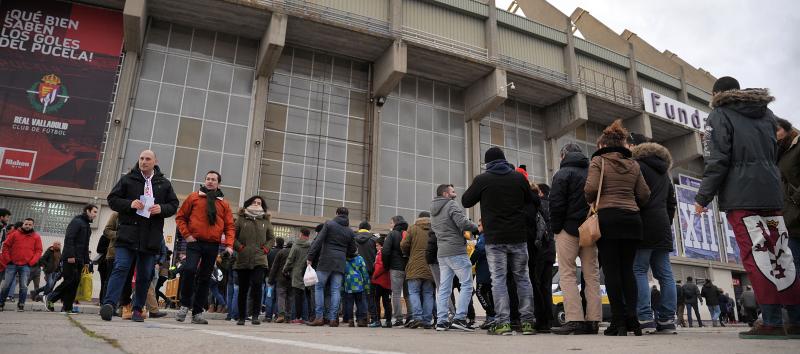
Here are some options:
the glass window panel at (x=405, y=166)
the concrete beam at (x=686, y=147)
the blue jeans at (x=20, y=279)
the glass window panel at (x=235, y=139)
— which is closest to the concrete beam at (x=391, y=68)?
the glass window panel at (x=405, y=166)

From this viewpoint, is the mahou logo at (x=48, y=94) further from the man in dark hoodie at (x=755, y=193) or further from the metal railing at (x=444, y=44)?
the man in dark hoodie at (x=755, y=193)

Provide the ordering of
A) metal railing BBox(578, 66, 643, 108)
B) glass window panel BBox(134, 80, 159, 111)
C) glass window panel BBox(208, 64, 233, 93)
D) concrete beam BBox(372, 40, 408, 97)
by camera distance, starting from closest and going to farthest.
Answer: glass window panel BBox(134, 80, 159, 111) < glass window panel BBox(208, 64, 233, 93) < concrete beam BBox(372, 40, 408, 97) < metal railing BBox(578, 66, 643, 108)

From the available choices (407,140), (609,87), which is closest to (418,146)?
(407,140)

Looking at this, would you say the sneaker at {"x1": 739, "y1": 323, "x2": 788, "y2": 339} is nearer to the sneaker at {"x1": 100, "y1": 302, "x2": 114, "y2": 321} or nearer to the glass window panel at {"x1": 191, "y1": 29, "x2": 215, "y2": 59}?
the sneaker at {"x1": 100, "y1": 302, "x2": 114, "y2": 321}

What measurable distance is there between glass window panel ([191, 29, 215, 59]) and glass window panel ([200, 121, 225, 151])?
8.47 feet

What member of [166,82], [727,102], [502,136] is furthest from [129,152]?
[727,102]

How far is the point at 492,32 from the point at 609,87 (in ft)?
22.7

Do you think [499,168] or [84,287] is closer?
[499,168]

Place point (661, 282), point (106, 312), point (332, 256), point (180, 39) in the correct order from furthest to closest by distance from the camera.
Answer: point (180, 39)
point (332, 256)
point (661, 282)
point (106, 312)

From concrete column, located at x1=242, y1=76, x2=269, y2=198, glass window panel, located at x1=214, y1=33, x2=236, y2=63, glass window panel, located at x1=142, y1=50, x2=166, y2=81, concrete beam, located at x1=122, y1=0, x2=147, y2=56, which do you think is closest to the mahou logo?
concrete beam, located at x1=122, y1=0, x2=147, y2=56

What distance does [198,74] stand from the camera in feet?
56.2

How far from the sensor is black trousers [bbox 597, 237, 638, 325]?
13.1 feet

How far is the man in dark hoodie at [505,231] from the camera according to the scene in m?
4.66

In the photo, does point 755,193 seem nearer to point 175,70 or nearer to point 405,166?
point 405,166
